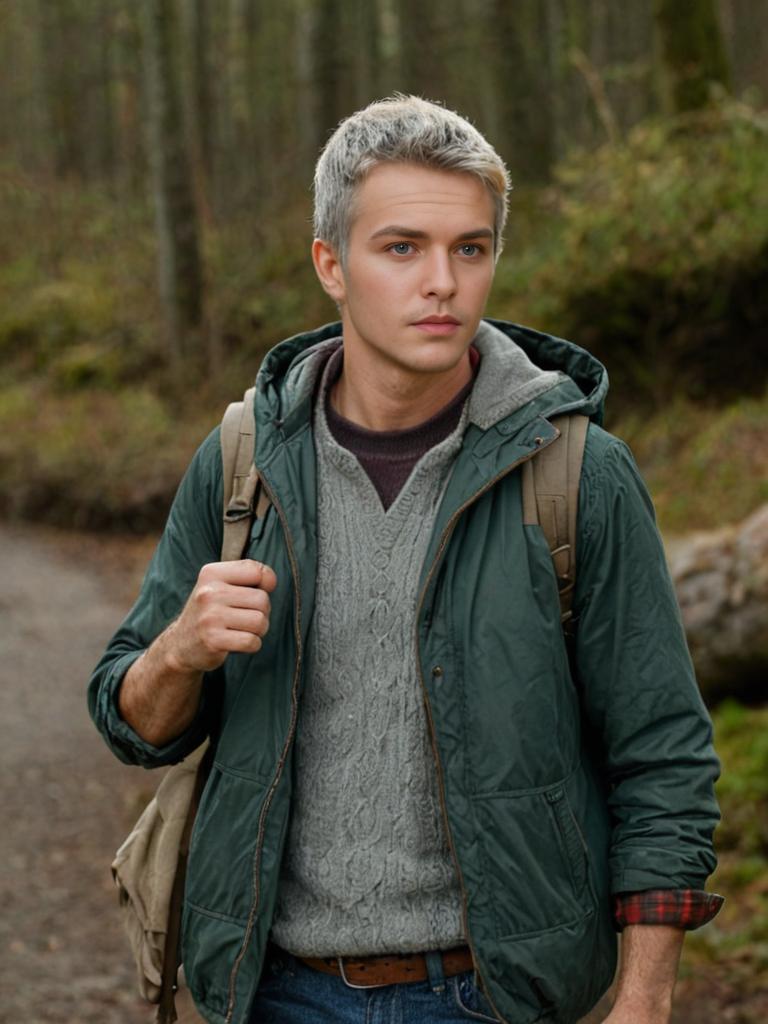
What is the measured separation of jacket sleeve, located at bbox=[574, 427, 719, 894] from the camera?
232 centimetres

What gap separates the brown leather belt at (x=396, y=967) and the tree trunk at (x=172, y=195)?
538 inches

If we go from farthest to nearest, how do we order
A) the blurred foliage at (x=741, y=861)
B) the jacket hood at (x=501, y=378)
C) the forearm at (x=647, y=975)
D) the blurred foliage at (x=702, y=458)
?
the blurred foliage at (x=702, y=458) → the blurred foliage at (x=741, y=861) → the jacket hood at (x=501, y=378) → the forearm at (x=647, y=975)

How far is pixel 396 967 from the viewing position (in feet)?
7.75

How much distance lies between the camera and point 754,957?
5.10 meters

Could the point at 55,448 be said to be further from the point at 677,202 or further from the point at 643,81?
the point at 643,81

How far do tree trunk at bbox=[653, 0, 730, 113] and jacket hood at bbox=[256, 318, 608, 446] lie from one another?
876 cm

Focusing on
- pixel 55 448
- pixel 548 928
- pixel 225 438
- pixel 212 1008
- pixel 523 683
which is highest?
pixel 225 438

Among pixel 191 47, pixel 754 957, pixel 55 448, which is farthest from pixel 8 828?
pixel 191 47

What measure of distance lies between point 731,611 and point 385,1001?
4.56m

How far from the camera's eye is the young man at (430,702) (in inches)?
90.6

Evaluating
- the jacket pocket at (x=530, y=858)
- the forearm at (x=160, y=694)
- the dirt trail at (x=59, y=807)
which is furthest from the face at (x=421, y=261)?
the dirt trail at (x=59, y=807)

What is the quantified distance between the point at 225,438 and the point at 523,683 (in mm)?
769

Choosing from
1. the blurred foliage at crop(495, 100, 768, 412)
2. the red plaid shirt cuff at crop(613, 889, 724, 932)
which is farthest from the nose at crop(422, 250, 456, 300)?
the blurred foliage at crop(495, 100, 768, 412)

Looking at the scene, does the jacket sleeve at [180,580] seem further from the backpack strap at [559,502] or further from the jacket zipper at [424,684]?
the backpack strap at [559,502]
